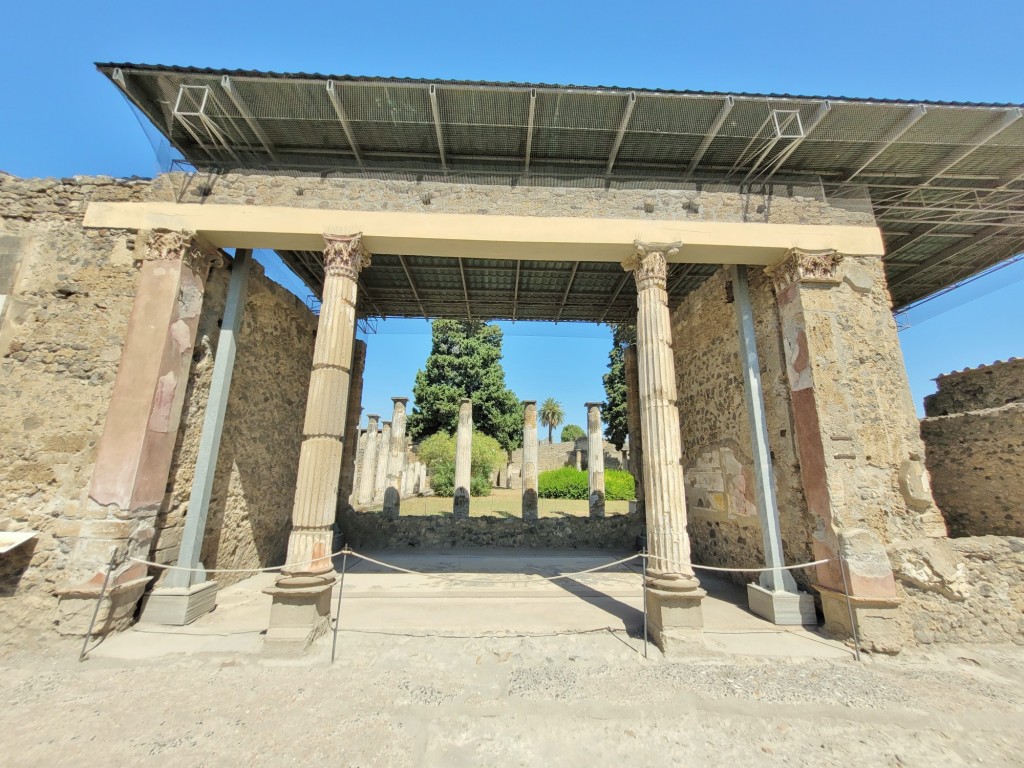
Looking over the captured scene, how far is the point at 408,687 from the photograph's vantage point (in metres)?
3.95

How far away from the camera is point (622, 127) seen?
21.2ft

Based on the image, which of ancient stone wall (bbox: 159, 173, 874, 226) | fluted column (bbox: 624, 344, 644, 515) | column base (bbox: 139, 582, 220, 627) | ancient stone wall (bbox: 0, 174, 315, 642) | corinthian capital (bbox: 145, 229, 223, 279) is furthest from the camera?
fluted column (bbox: 624, 344, 644, 515)

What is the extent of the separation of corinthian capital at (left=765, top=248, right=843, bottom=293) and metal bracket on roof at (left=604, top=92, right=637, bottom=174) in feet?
10.3

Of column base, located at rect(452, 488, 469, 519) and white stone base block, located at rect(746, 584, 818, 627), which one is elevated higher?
column base, located at rect(452, 488, 469, 519)

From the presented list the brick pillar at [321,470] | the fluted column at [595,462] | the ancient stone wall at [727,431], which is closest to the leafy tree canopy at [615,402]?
the fluted column at [595,462]

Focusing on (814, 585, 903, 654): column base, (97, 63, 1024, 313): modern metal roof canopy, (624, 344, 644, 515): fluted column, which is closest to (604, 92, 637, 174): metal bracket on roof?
(97, 63, 1024, 313): modern metal roof canopy

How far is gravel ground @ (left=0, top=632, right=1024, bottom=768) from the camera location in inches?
120

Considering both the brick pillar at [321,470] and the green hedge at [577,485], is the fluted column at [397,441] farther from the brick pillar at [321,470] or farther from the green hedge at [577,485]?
the green hedge at [577,485]

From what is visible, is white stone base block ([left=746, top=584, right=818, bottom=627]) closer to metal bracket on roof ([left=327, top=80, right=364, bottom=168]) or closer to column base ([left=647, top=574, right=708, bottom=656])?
column base ([left=647, top=574, right=708, bottom=656])

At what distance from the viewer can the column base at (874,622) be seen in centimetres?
475

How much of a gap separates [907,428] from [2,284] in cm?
1265

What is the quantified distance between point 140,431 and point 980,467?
1275 centimetres

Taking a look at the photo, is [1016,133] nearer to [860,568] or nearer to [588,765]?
[860,568]

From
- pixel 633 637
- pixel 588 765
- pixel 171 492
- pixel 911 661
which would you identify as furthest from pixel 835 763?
pixel 171 492
